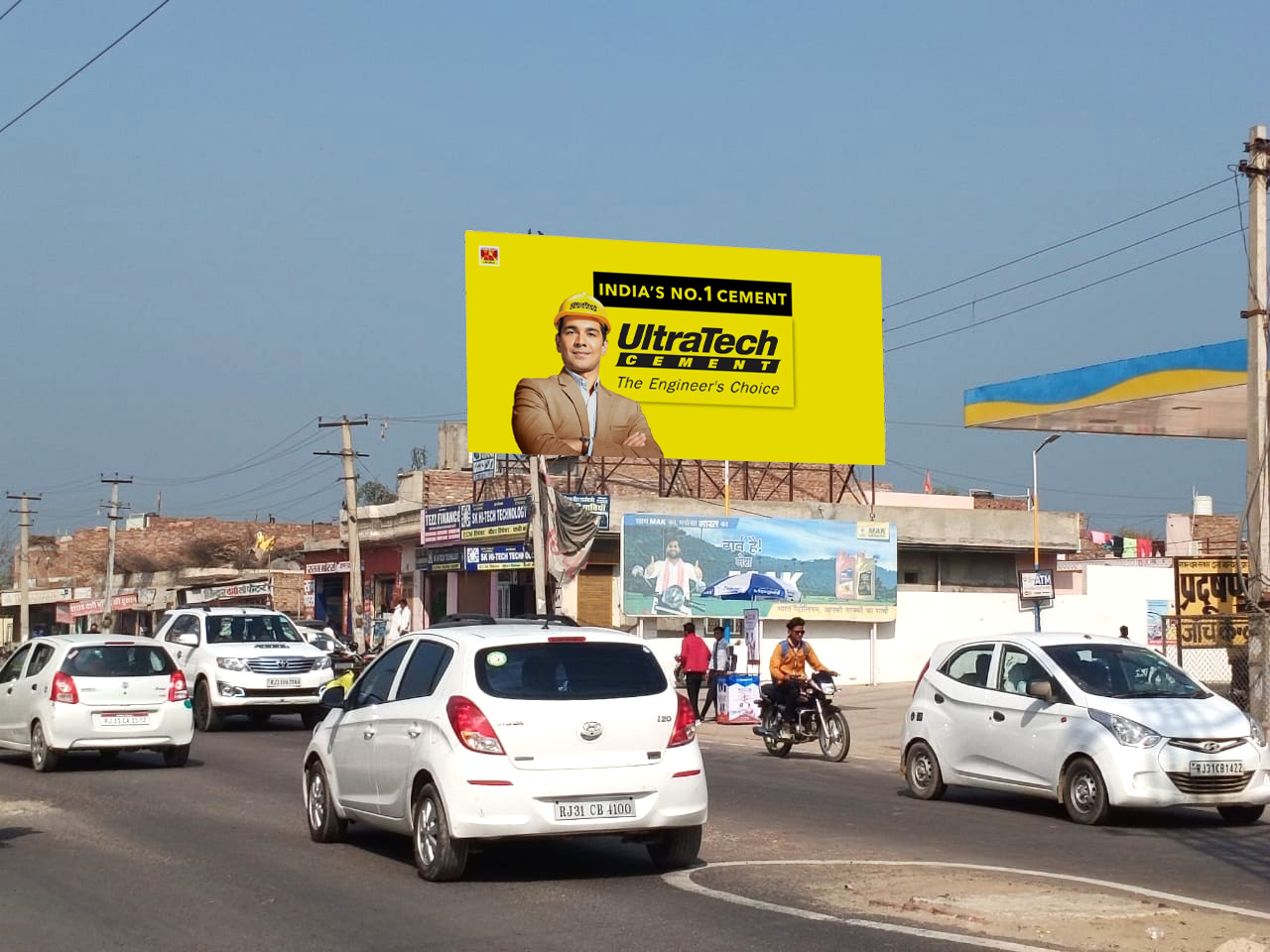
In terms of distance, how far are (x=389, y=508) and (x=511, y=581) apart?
42.7ft

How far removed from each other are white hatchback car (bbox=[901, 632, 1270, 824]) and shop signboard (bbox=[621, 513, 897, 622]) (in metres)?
23.0

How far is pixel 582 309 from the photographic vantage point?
3925 centimetres

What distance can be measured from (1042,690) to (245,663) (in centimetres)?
1487

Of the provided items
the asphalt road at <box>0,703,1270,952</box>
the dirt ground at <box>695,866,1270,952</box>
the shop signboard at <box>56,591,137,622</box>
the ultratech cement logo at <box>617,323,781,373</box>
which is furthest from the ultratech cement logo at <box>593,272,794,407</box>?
the shop signboard at <box>56,591,137,622</box>

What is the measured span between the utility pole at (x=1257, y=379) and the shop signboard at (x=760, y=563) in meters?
19.3

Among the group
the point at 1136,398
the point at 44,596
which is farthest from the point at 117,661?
the point at 44,596

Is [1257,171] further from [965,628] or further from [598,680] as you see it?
[965,628]

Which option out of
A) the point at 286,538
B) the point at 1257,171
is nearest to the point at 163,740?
the point at 1257,171

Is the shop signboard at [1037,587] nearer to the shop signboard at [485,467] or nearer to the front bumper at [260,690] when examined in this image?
the front bumper at [260,690]

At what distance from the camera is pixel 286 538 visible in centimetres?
8669

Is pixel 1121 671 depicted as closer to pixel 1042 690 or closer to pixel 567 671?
pixel 1042 690

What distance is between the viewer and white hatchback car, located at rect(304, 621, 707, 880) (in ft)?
33.6

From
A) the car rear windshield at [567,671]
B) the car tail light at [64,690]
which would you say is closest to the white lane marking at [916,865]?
the car rear windshield at [567,671]

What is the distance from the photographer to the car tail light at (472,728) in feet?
33.6
